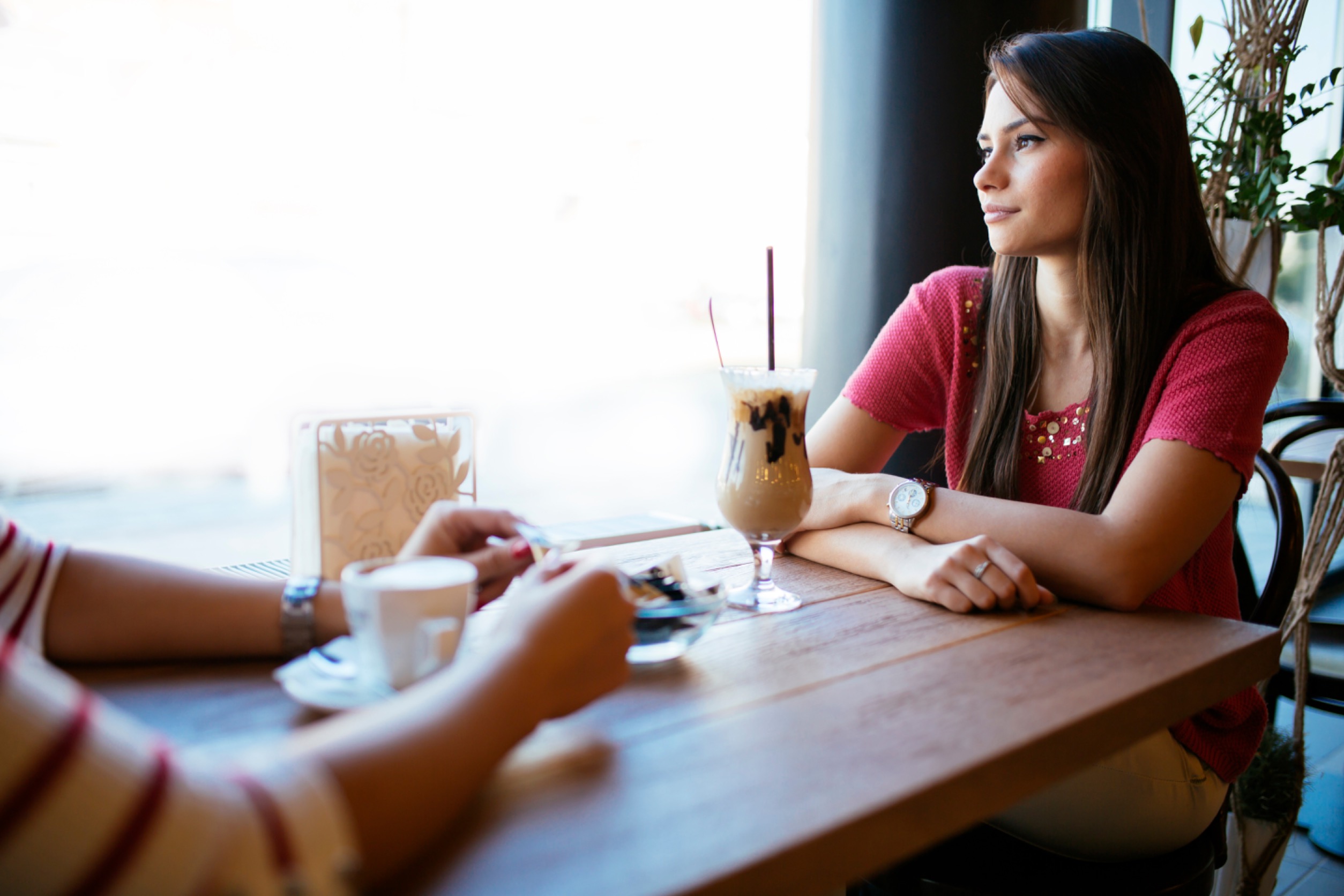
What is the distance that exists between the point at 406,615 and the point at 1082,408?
120 cm

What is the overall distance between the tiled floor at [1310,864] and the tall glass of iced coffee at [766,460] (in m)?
1.81

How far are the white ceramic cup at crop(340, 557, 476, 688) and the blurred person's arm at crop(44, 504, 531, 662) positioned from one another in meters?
0.15

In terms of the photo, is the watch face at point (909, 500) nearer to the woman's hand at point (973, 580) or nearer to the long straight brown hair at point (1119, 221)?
the woman's hand at point (973, 580)

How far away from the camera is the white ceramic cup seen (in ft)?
2.25

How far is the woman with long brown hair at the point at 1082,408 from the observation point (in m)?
1.11

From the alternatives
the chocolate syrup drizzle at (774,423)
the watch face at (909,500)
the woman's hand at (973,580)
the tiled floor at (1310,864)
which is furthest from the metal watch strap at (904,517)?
the tiled floor at (1310,864)

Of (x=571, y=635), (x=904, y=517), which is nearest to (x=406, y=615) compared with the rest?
(x=571, y=635)

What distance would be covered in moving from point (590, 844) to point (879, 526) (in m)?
0.82

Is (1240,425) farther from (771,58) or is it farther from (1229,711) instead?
(771,58)

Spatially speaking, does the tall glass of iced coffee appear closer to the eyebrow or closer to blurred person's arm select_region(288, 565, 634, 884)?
blurred person's arm select_region(288, 565, 634, 884)

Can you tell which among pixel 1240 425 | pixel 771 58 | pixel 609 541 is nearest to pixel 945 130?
pixel 1240 425

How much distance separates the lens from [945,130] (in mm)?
2516

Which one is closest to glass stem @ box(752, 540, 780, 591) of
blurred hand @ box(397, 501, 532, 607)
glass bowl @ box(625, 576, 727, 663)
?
glass bowl @ box(625, 576, 727, 663)

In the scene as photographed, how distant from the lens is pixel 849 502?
1.32 metres
